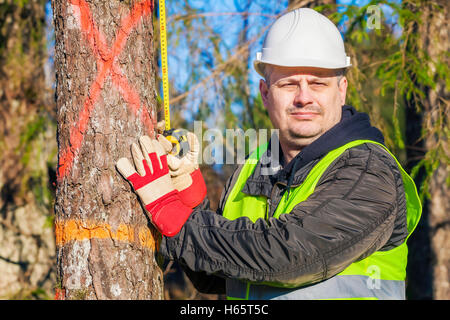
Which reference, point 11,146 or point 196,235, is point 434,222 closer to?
point 196,235

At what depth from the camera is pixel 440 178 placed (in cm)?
478

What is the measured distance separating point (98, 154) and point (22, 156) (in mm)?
3115

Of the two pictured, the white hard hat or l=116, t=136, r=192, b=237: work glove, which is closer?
l=116, t=136, r=192, b=237: work glove

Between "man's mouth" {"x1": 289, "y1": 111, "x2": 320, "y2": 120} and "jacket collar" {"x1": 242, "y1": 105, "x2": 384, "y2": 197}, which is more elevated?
"man's mouth" {"x1": 289, "y1": 111, "x2": 320, "y2": 120}

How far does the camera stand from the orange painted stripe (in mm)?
2230

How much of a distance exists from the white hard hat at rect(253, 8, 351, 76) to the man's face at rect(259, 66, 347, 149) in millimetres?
57

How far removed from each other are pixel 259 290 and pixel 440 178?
3074 millimetres

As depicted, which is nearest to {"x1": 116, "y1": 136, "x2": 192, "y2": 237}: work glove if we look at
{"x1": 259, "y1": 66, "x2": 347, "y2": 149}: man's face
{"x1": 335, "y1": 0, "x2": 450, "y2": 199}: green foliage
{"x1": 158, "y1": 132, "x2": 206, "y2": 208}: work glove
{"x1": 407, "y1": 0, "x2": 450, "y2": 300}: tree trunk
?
{"x1": 158, "y1": 132, "x2": 206, "y2": 208}: work glove

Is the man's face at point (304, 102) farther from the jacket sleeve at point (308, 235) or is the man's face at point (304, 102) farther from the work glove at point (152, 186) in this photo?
the work glove at point (152, 186)

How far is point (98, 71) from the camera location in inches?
88.9

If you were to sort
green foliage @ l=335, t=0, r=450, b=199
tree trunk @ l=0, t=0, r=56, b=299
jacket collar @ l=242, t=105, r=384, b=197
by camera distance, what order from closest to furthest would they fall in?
1. jacket collar @ l=242, t=105, r=384, b=197
2. green foliage @ l=335, t=0, r=450, b=199
3. tree trunk @ l=0, t=0, r=56, b=299

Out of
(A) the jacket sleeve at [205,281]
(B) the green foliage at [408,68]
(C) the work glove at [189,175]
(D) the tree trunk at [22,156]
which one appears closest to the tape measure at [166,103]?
(C) the work glove at [189,175]

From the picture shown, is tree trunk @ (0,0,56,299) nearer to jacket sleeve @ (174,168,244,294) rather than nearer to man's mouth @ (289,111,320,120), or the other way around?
jacket sleeve @ (174,168,244,294)

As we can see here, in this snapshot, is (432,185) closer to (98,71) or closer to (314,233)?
(314,233)
